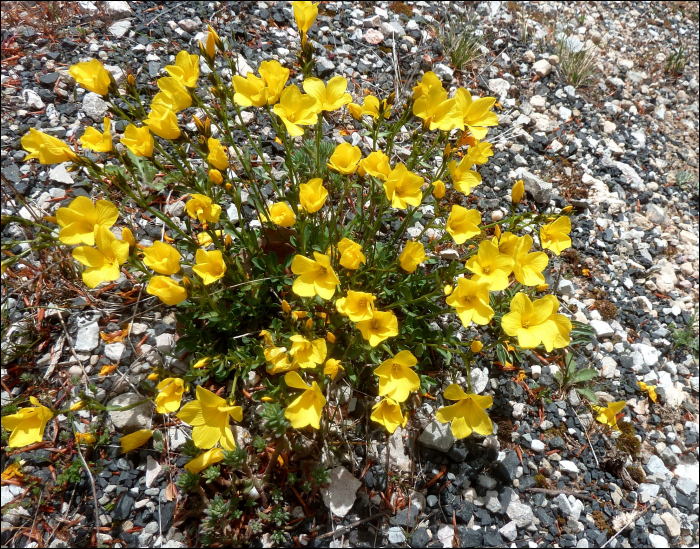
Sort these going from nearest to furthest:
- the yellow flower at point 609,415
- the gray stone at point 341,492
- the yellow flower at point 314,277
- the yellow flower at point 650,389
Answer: the yellow flower at point 314,277 < the gray stone at point 341,492 < the yellow flower at point 609,415 < the yellow flower at point 650,389

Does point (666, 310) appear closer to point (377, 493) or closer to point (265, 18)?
point (377, 493)

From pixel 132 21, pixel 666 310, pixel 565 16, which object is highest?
pixel 565 16

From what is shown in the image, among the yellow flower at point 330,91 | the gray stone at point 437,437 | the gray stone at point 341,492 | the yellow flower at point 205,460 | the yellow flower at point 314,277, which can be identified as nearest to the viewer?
the yellow flower at point 314,277

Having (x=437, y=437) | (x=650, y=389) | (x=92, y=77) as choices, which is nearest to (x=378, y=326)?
(x=437, y=437)

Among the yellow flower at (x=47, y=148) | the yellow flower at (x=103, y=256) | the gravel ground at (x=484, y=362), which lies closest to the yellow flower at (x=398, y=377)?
the gravel ground at (x=484, y=362)

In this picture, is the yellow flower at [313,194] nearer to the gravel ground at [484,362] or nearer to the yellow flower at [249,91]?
the yellow flower at [249,91]

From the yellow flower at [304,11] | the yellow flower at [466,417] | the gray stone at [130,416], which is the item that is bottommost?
the gray stone at [130,416]

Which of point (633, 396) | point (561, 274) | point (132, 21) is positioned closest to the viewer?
point (633, 396)

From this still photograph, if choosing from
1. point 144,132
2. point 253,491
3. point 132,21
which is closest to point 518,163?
point 144,132
